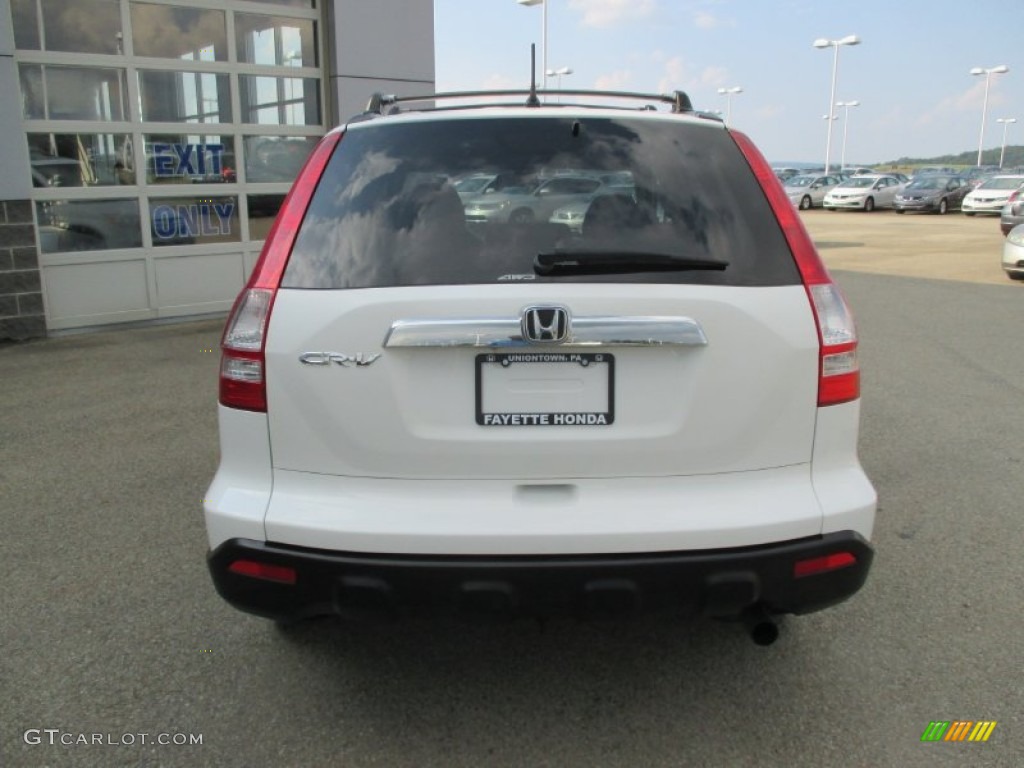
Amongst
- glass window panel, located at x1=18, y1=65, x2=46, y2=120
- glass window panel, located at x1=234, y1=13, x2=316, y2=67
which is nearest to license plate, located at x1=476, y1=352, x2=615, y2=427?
glass window panel, located at x1=18, y1=65, x2=46, y2=120

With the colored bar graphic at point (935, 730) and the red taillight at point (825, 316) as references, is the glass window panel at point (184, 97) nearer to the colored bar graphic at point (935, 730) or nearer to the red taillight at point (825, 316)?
the red taillight at point (825, 316)

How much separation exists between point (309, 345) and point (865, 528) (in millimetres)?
1588

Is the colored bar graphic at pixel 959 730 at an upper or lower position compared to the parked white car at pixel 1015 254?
lower

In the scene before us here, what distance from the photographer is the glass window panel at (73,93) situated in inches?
335

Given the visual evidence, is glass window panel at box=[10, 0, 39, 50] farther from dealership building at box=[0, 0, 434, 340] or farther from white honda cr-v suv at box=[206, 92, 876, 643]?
white honda cr-v suv at box=[206, 92, 876, 643]

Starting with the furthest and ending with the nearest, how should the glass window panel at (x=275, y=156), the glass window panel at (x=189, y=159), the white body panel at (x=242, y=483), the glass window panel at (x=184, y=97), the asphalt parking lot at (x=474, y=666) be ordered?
the glass window panel at (x=275, y=156) → the glass window panel at (x=189, y=159) → the glass window panel at (x=184, y=97) → the asphalt parking lot at (x=474, y=666) → the white body panel at (x=242, y=483)

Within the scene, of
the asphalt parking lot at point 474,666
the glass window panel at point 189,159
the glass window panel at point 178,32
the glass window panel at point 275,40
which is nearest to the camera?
the asphalt parking lot at point 474,666

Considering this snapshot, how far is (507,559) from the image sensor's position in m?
2.29

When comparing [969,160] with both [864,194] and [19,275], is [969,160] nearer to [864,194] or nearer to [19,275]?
[864,194]

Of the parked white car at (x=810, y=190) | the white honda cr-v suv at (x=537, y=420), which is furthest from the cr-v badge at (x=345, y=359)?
the parked white car at (x=810, y=190)

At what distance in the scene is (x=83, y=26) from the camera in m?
8.71

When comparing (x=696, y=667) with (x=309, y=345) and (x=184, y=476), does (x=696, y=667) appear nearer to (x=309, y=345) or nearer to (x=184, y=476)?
(x=309, y=345)

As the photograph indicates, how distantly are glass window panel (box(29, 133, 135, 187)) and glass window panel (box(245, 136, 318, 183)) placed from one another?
1.31 meters

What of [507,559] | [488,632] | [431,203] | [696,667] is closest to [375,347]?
[431,203]
